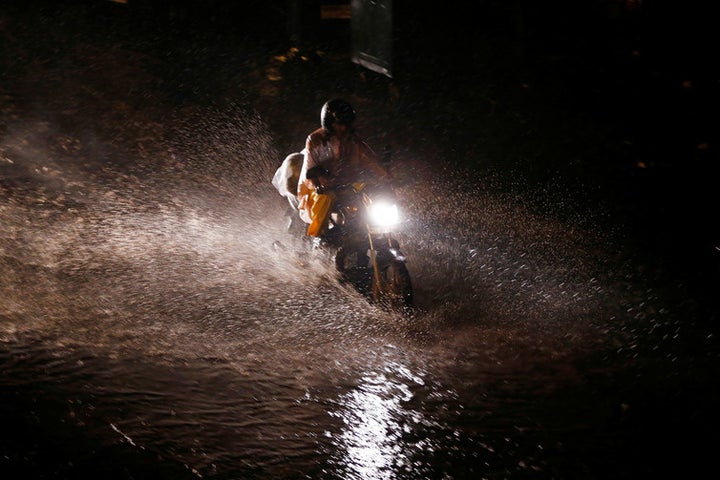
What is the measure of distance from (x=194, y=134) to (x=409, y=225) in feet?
14.0

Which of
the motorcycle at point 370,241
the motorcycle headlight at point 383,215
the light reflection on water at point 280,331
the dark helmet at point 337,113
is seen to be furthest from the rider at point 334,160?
the light reflection on water at point 280,331

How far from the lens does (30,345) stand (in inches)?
180

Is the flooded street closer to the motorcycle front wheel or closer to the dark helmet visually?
the motorcycle front wheel

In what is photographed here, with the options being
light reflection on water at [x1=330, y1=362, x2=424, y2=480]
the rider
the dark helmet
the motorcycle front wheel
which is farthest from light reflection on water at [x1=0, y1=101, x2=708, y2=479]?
the dark helmet

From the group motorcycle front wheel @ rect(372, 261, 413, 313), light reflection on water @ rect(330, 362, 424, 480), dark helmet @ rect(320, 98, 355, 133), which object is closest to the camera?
light reflection on water @ rect(330, 362, 424, 480)

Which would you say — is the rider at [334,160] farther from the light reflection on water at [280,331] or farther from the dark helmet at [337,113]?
the light reflection on water at [280,331]

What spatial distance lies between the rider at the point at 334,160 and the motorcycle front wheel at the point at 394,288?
80 centimetres

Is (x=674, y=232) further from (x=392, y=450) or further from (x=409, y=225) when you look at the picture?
(x=392, y=450)

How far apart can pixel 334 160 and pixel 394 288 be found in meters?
1.44

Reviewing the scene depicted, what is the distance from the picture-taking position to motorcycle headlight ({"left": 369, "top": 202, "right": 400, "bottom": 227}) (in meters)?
5.89

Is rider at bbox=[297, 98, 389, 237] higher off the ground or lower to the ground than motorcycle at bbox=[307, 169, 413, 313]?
higher

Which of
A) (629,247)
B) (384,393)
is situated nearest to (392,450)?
(384,393)

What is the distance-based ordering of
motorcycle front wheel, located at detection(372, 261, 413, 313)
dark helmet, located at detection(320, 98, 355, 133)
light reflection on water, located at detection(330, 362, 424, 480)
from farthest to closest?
dark helmet, located at detection(320, 98, 355, 133) → motorcycle front wheel, located at detection(372, 261, 413, 313) → light reflection on water, located at detection(330, 362, 424, 480)

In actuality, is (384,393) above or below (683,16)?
below
